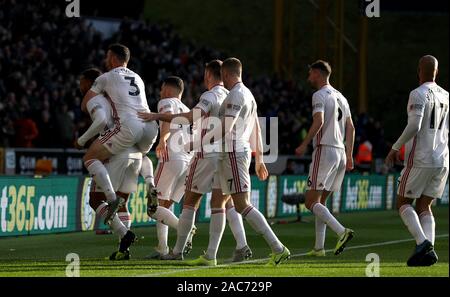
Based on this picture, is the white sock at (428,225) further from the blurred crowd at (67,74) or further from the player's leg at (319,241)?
the blurred crowd at (67,74)

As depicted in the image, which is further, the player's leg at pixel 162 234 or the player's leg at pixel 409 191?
the player's leg at pixel 162 234

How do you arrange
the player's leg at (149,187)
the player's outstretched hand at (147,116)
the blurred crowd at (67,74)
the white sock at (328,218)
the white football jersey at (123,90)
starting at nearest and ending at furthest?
the player's outstretched hand at (147,116), the white football jersey at (123,90), the player's leg at (149,187), the white sock at (328,218), the blurred crowd at (67,74)

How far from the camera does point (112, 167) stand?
13.9m

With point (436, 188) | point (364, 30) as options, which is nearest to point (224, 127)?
point (436, 188)

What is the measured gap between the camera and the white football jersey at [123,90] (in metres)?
13.6

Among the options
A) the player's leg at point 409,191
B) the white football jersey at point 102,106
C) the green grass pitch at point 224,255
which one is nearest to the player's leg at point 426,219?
the player's leg at point 409,191

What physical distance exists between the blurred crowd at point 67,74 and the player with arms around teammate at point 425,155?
37.5 ft

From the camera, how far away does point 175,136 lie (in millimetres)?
15633

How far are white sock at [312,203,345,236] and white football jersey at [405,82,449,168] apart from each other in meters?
1.37

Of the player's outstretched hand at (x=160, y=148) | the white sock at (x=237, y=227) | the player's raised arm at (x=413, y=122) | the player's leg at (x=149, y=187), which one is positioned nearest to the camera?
the player's raised arm at (x=413, y=122)

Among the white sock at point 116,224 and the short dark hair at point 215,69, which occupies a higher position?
the short dark hair at point 215,69

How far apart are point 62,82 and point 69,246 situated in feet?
40.0

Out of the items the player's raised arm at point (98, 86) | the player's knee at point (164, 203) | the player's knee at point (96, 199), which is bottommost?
the player's knee at point (164, 203)

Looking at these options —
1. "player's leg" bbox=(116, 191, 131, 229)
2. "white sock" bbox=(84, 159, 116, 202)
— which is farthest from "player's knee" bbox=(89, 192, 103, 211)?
"white sock" bbox=(84, 159, 116, 202)
